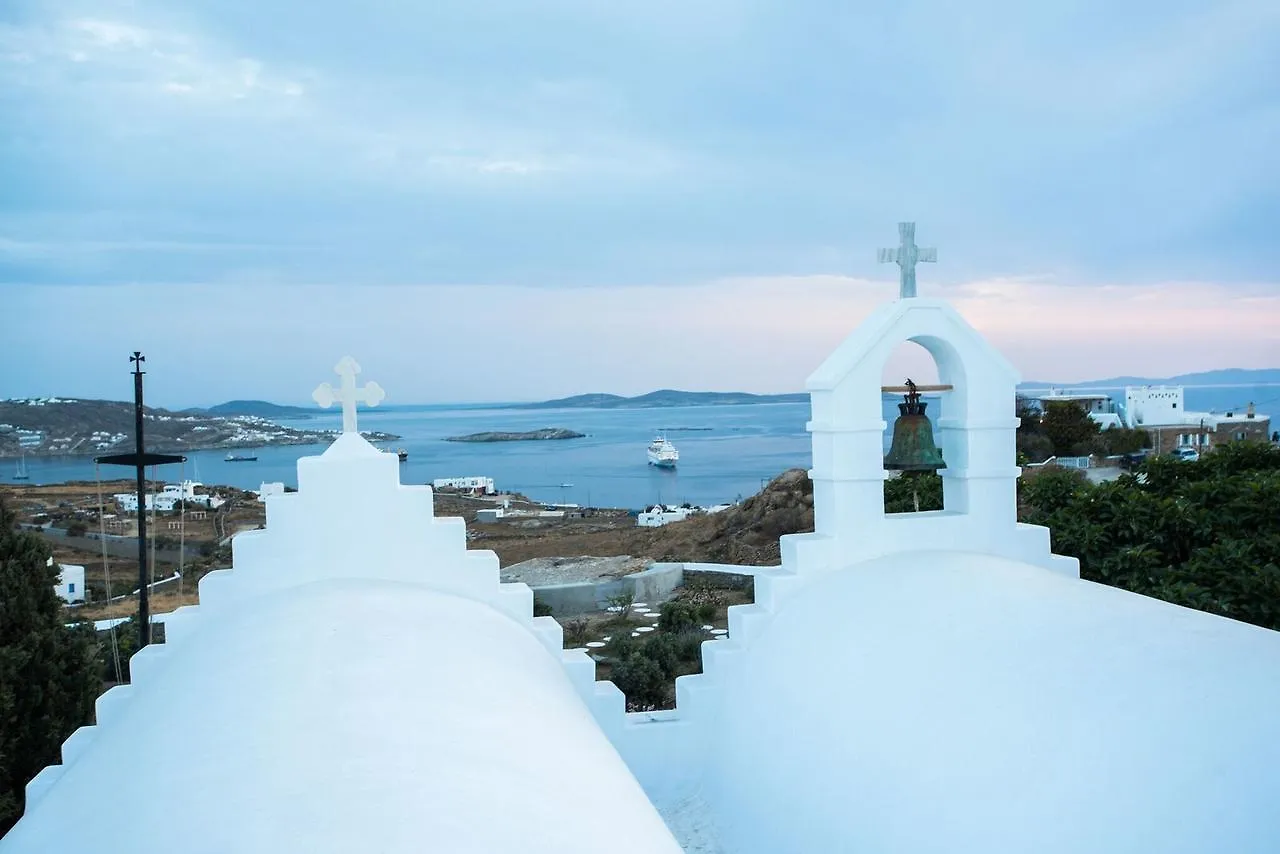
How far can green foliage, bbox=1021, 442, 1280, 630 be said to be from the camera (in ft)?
24.3

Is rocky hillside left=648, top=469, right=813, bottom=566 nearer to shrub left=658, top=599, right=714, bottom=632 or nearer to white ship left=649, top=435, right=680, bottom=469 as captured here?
shrub left=658, top=599, right=714, bottom=632

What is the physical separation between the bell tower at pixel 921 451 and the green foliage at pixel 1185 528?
2.44m

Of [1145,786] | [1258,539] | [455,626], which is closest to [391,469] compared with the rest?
[455,626]

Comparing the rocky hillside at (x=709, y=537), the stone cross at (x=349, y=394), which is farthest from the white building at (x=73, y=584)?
the stone cross at (x=349, y=394)

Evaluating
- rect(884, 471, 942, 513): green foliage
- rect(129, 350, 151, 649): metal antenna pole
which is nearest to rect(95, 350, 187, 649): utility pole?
rect(129, 350, 151, 649): metal antenna pole

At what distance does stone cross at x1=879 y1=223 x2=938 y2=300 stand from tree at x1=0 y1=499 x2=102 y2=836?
5984 millimetres

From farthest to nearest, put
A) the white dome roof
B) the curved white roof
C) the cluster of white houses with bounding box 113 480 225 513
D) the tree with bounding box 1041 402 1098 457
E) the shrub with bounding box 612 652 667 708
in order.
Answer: the tree with bounding box 1041 402 1098 457
the cluster of white houses with bounding box 113 480 225 513
the shrub with bounding box 612 652 667 708
the white dome roof
the curved white roof

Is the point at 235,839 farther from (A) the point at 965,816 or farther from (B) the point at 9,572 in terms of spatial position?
(B) the point at 9,572

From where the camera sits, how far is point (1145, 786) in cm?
308

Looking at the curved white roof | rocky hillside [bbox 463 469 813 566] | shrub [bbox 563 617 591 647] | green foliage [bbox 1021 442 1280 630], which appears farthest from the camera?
rocky hillside [bbox 463 469 813 566]

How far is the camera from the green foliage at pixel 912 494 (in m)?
11.8

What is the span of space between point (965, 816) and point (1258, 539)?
239 inches

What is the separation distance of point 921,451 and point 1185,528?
176 inches

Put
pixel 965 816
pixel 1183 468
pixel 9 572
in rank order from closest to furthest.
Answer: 1. pixel 965 816
2. pixel 9 572
3. pixel 1183 468
